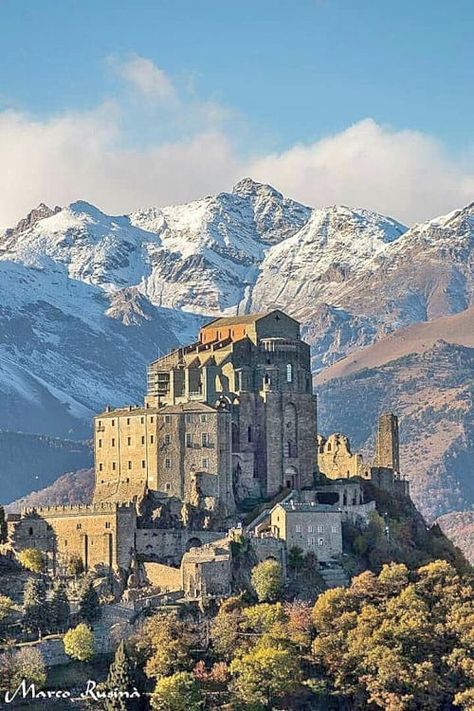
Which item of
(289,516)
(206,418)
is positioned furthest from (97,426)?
(289,516)

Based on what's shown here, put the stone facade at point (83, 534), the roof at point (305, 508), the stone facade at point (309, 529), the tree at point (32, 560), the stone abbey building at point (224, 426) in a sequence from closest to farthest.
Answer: the tree at point (32, 560), the stone facade at point (83, 534), the stone facade at point (309, 529), the roof at point (305, 508), the stone abbey building at point (224, 426)

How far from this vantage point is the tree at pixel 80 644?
13600 centimetres

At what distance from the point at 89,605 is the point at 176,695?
13.7 metres

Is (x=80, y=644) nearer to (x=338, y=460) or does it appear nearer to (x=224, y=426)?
(x=224, y=426)

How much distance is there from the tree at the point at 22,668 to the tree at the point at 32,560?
618 inches

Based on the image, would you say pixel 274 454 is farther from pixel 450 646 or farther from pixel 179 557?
pixel 450 646

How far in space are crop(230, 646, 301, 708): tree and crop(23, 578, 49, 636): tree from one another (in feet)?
49.7

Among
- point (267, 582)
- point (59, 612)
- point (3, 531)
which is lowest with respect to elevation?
point (59, 612)

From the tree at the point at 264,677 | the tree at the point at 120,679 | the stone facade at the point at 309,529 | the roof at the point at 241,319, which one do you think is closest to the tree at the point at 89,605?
the tree at the point at 120,679

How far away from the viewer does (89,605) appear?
5551 inches

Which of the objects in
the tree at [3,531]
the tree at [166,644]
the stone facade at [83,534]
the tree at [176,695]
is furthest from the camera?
the tree at [3,531]

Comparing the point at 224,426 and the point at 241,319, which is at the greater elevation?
the point at 241,319

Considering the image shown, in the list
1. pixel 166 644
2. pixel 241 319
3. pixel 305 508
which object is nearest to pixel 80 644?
pixel 166 644

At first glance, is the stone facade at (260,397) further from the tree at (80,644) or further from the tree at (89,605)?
the tree at (80,644)
